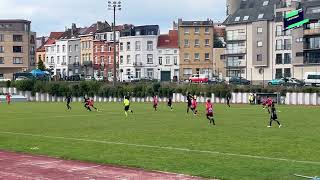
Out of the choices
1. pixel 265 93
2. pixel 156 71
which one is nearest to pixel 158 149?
pixel 265 93

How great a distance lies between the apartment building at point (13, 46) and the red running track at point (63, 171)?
116 metres

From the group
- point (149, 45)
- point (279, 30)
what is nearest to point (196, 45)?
point (149, 45)

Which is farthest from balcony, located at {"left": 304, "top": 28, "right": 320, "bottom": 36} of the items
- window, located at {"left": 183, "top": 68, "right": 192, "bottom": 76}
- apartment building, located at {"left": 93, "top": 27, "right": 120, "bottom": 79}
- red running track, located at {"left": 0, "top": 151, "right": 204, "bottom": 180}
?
red running track, located at {"left": 0, "top": 151, "right": 204, "bottom": 180}

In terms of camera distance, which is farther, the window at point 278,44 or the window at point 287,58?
the window at point 278,44

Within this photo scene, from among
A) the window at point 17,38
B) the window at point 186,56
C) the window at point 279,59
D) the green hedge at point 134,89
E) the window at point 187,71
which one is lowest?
the green hedge at point 134,89

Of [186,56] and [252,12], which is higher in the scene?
[252,12]

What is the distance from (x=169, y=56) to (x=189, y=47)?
4.74 metres

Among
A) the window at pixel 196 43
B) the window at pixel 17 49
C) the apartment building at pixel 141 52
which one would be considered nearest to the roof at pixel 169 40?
the apartment building at pixel 141 52

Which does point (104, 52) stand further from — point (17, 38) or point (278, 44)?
point (278, 44)

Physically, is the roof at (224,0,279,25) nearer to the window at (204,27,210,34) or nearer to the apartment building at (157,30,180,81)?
the window at (204,27,210,34)

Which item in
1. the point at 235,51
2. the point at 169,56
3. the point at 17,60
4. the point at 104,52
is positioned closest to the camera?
the point at 235,51

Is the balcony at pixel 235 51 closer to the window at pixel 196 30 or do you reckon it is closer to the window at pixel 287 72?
the window at pixel 196 30

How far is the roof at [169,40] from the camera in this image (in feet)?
390

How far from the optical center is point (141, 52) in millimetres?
120562
